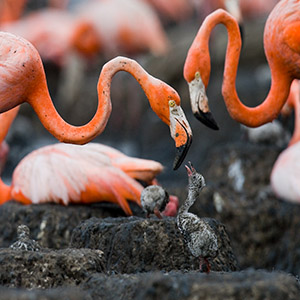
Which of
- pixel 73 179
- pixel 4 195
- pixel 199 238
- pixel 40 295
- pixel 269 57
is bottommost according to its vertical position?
pixel 4 195

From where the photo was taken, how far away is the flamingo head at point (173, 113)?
4707mm

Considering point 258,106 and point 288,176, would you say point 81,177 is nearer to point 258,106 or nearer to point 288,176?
point 258,106

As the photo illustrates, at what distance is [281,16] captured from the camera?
5605 millimetres

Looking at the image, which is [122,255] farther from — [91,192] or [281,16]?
[281,16]

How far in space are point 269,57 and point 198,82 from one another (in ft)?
2.22

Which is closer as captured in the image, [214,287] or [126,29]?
[214,287]

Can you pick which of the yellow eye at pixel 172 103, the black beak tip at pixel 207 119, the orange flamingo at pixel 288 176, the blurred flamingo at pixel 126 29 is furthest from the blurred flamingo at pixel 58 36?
the yellow eye at pixel 172 103

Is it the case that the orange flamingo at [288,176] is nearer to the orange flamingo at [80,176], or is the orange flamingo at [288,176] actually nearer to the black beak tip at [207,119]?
the orange flamingo at [80,176]

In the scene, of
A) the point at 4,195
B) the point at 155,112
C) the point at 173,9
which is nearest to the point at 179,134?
the point at 155,112

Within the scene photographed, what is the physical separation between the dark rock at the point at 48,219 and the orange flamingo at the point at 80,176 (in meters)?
0.09

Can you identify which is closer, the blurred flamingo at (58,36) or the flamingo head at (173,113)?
the flamingo head at (173,113)

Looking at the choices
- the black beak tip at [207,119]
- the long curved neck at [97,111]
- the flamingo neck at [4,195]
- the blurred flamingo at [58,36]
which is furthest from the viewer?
the blurred flamingo at [58,36]

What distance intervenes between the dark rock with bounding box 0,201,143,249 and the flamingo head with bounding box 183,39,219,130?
961mm

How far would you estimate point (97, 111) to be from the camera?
5145 mm
